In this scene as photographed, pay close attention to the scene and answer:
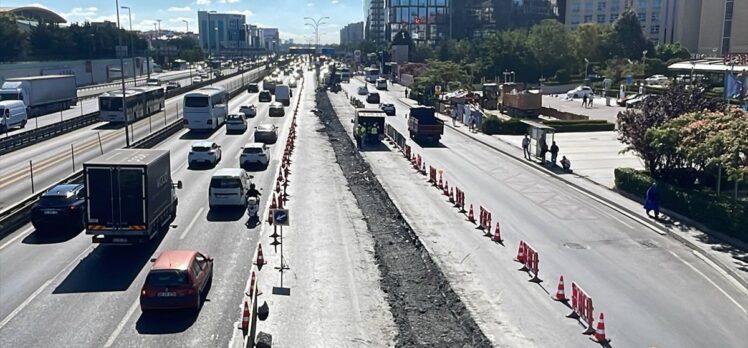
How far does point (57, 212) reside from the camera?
81.1 ft

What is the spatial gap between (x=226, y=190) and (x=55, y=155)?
2073 cm

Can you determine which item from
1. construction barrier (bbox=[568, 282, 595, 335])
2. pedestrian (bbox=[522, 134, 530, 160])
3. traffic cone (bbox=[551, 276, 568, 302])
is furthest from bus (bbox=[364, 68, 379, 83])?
construction barrier (bbox=[568, 282, 595, 335])

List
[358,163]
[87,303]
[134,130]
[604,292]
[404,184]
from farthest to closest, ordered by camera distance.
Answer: [134,130] < [358,163] < [404,184] < [604,292] < [87,303]

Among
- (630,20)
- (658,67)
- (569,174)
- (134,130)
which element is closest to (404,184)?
(569,174)

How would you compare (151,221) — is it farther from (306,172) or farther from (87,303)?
(306,172)

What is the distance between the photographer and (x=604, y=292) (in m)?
19.6

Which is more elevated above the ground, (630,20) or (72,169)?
(630,20)

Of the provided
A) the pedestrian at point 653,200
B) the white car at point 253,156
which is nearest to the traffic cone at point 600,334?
the pedestrian at point 653,200

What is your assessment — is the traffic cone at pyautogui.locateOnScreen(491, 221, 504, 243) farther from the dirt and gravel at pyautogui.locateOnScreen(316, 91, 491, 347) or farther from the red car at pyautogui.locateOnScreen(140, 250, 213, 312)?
the red car at pyautogui.locateOnScreen(140, 250, 213, 312)

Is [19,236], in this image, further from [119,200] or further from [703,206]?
[703,206]

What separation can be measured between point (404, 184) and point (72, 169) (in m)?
17.9

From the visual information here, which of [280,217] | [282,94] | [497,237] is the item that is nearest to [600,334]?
[497,237]

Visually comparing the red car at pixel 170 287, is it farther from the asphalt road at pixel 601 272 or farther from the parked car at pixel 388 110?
the parked car at pixel 388 110

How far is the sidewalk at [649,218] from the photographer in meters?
22.8
